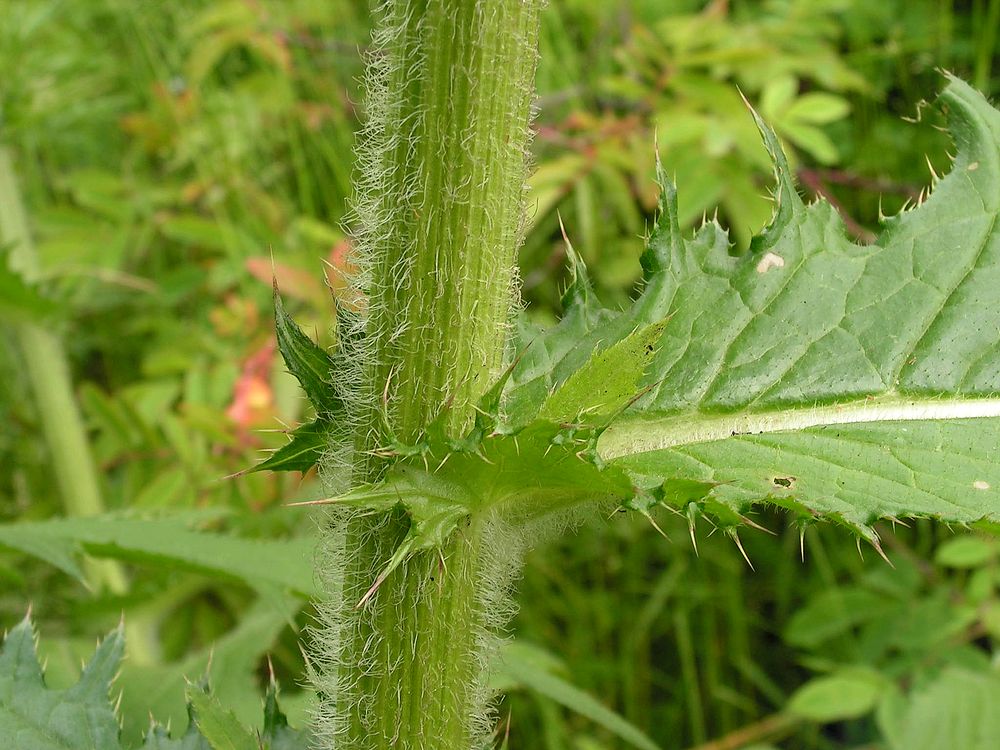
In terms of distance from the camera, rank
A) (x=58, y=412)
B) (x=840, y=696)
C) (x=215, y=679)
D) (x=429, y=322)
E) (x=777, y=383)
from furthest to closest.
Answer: (x=58, y=412)
(x=840, y=696)
(x=215, y=679)
(x=777, y=383)
(x=429, y=322)

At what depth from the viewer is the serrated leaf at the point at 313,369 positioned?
821 mm

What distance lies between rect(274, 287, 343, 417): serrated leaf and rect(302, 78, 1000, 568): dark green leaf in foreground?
0.35ft

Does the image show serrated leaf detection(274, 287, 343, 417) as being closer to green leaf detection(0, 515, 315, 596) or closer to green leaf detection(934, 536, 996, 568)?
green leaf detection(0, 515, 315, 596)

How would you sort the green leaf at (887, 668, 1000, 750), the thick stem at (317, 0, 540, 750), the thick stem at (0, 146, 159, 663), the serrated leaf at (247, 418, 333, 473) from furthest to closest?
1. the thick stem at (0, 146, 159, 663)
2. the green leaf at (887, 668, 1000, 750)
3. the serrated leaf at (247, 418, 333, 473)
4. the thick stem at (317, 0, 540, 750)

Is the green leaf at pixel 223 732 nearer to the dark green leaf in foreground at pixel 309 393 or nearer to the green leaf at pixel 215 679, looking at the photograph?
the dark green leaf in foreground at pixel 309 393

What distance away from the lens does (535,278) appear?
2980 millimetres

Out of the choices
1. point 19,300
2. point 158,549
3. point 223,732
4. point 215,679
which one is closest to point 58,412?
point 19,300

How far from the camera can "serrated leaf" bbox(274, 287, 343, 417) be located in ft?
2.69

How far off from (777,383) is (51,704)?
81 centimetres

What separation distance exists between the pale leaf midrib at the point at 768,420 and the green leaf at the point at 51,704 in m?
0.59

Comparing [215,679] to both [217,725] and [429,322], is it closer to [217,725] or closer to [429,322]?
[217,725]

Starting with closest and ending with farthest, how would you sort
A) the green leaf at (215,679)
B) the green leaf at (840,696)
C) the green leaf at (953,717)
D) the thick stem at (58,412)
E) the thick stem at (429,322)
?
the thick stem at (429,322)
the green leaf at (215,679)
the green leaf at (953,717)
the green leaf at (840,696)
the thick stem at (58,412)

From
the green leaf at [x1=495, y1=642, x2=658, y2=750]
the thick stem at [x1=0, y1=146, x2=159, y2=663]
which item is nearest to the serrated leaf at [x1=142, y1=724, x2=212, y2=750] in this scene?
the green leaf at [x1=495, y1=642, x2=658, y2=750]

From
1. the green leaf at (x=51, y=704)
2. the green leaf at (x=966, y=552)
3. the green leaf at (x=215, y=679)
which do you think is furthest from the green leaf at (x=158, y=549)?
the green leaf at (x=966, y=552)
